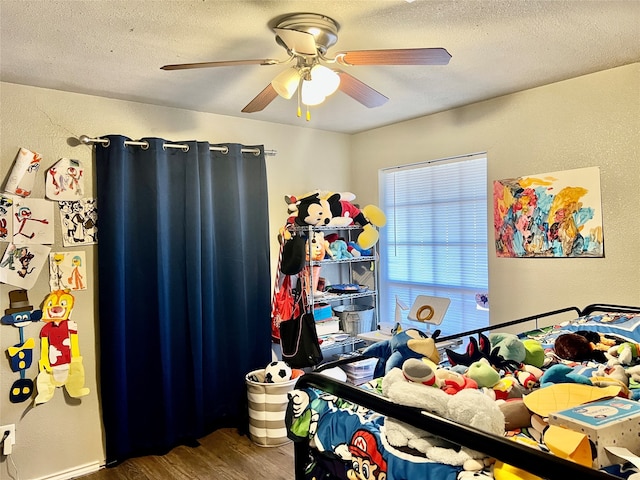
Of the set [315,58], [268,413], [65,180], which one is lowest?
[268,413]

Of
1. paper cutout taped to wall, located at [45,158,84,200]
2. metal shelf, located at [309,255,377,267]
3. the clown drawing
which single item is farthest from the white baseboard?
metal shelf, located at [309,255,377,267]

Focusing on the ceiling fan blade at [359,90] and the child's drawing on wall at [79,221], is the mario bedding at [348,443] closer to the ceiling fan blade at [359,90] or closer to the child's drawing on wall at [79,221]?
the ceiling fan blade at [359,90]

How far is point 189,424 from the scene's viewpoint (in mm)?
→ 3061

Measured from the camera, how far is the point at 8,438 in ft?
8.21

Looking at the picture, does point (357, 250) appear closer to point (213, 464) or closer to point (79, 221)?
point (213, 464)

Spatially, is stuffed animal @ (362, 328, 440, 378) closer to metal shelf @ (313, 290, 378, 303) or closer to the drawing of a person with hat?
metal shelf @ (313, 290, 378, 303)

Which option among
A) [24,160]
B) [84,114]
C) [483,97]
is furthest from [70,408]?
[483,97]

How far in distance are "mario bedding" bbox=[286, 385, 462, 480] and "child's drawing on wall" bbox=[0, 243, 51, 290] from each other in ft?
6.03

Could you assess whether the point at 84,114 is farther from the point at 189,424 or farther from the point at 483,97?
the point at 483,97

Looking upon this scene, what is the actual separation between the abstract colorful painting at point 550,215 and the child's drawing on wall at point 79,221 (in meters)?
2.65

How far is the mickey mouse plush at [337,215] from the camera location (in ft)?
11.3

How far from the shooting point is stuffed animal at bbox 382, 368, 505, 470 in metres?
1.20

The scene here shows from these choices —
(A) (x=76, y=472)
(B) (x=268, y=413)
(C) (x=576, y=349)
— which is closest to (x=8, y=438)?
(A) (x=76, y=472)

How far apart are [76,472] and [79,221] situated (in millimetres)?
1507
